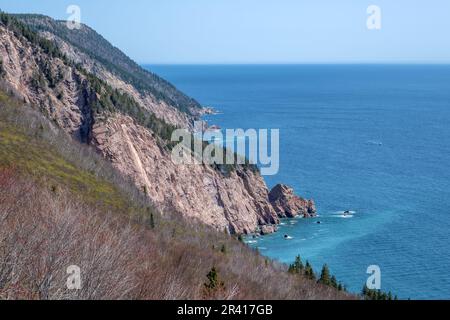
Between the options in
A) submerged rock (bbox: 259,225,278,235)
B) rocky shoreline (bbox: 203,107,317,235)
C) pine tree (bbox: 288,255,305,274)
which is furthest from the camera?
rocky shoreline (bbox: 203,107,317,235)

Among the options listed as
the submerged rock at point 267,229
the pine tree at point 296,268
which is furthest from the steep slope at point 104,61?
the pine tree at point 296,268

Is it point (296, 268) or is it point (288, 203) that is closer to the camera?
A: point (296, 268)

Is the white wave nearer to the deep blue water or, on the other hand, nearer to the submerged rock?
the deep blue water

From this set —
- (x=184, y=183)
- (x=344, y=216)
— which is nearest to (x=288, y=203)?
(x=344, y=216)

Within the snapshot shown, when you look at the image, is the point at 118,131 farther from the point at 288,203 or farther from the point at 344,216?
the point at 344,216

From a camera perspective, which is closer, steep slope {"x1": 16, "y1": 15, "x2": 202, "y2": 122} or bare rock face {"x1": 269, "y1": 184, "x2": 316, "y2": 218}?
bare rock face {"x1": 269, "y1": 184, "x2": 316, "y2": 218}

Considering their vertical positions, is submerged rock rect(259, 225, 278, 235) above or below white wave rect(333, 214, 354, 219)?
below

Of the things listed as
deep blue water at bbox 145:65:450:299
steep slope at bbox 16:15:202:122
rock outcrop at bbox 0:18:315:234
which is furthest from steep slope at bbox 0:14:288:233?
steep slope at bbox 16:15:202:122

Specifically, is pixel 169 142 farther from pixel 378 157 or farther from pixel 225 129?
pixel 225 129
